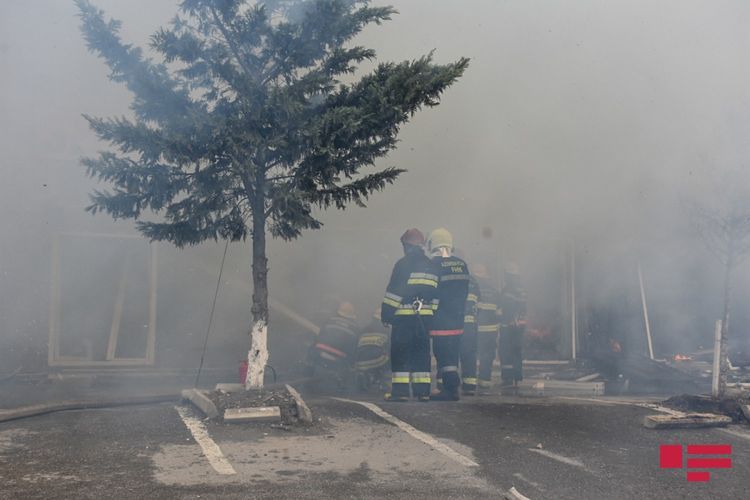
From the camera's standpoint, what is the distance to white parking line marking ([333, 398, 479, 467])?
12.9 ft

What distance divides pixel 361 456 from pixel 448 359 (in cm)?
227

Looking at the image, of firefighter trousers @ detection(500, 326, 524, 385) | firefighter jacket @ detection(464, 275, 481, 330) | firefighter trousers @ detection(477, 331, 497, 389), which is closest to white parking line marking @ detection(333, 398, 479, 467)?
firefighter jacket @ detection(464, 275, 481, 330)

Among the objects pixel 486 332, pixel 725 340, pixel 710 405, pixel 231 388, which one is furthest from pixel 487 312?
pixel 231 388

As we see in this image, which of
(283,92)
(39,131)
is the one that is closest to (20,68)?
(39,131)

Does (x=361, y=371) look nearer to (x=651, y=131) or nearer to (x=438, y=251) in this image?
(x=438, y=251)

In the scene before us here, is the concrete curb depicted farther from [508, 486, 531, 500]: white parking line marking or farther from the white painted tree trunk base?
[508, 486, 531, 500]: white parking line marking

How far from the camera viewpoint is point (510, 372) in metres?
7.54

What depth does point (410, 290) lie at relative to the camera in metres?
5.93

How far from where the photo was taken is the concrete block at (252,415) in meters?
4.60

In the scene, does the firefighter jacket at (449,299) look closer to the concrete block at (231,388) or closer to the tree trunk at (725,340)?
the concrete block at (231,388)

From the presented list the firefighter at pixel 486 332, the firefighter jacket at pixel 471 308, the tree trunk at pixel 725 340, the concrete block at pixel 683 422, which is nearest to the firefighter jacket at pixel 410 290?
the firefighter jacket at pixel 471 308

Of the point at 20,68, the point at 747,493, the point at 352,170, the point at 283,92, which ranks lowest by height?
the point at 747,493

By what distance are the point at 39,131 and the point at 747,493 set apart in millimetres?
7224

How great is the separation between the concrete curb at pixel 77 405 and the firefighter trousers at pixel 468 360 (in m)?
2.56
